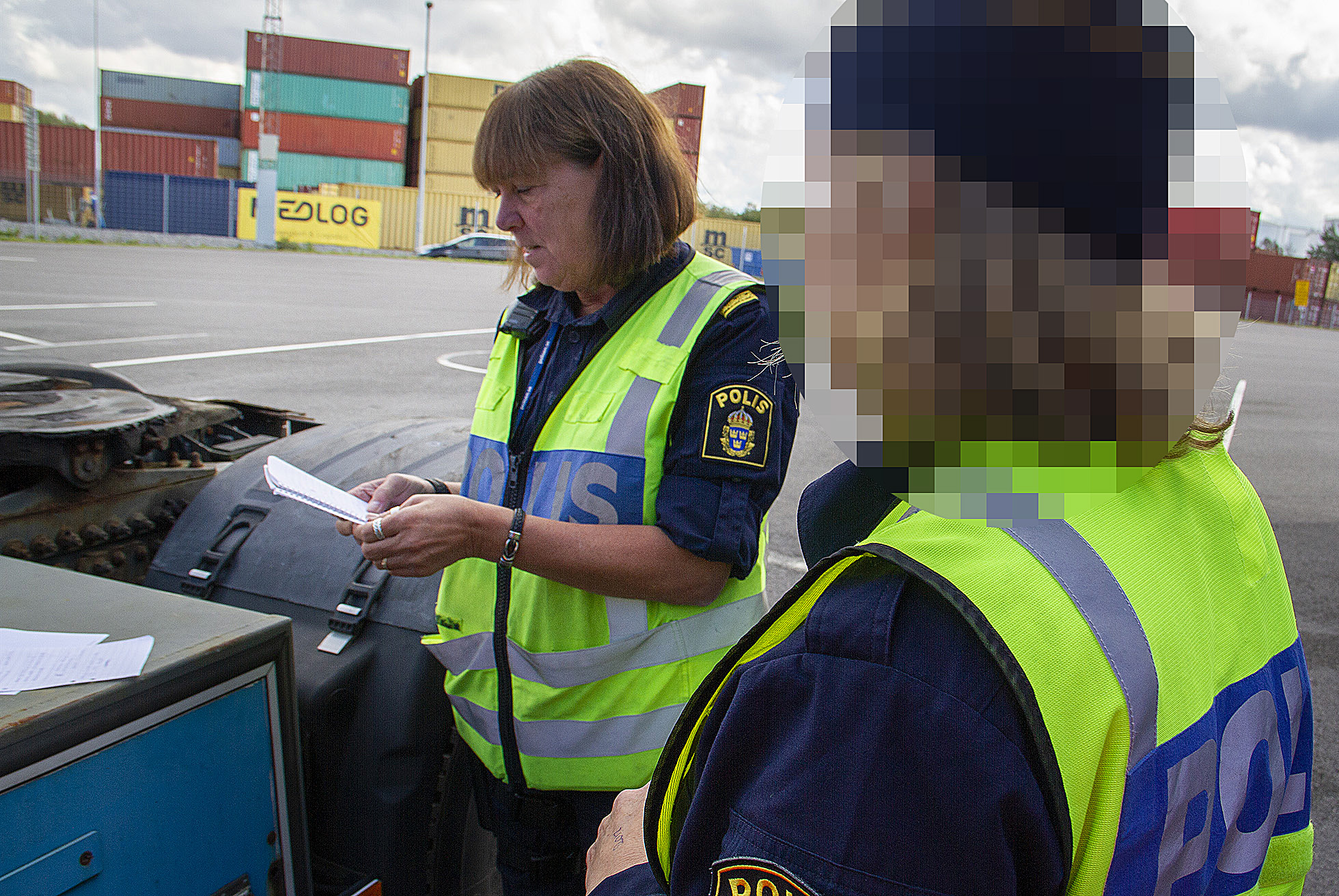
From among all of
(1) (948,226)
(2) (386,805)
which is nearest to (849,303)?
(1) (948,226)

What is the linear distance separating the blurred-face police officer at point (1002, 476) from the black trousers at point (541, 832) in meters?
1.05

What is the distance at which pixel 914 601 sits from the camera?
0.64 metres

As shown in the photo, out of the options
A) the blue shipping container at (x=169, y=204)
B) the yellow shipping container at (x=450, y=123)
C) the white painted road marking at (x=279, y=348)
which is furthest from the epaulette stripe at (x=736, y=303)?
the yellow shipping container at (x=450, y=123)

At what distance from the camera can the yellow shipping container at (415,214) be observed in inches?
1475

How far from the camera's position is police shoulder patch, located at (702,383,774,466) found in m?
1.54

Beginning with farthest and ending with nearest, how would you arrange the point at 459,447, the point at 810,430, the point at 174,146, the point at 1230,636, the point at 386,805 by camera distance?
the point at 174,146, the point at 810,430, the point at 459,447, the point at 386,805, the point at 1230,636

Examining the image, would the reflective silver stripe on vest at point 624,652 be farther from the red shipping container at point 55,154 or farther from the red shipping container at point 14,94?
the red shipping container at point 14,94

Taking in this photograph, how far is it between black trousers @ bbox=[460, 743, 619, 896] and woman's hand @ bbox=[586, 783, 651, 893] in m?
0.55

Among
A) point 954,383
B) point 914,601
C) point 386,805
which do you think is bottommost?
point 386,805

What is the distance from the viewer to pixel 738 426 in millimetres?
1554

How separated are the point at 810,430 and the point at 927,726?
7.93 meters

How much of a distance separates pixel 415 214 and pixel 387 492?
128 feet

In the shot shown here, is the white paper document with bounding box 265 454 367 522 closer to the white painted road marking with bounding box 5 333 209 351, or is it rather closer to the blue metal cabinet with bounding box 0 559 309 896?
the blue metal cabinet with bounding box 0 559 309 896

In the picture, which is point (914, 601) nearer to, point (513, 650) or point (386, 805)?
point (513, 650)
